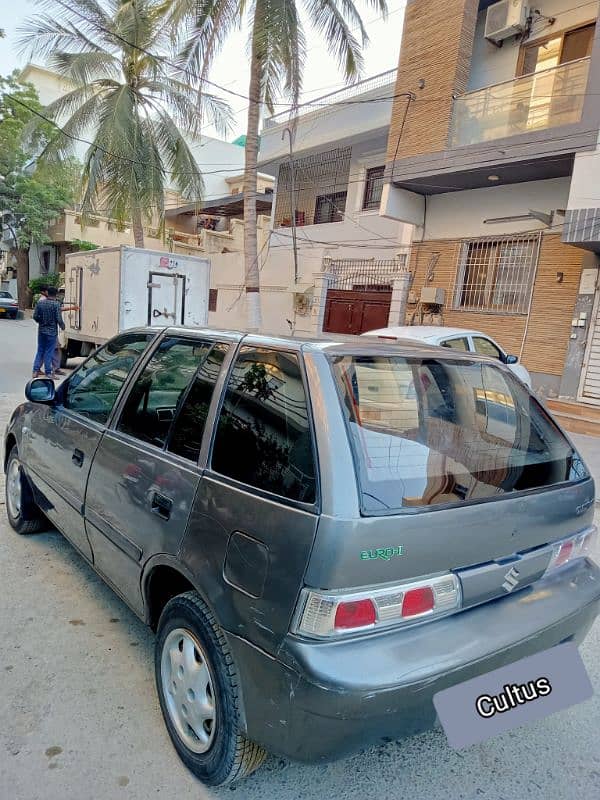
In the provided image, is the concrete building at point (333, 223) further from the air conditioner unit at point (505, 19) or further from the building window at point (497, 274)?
the air conditioner unit at point (505, 19)

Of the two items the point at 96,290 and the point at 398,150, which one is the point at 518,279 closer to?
the point at 398,150

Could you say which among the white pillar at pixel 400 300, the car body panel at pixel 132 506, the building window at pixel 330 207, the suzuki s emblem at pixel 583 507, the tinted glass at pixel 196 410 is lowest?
the car body panel at pixel 132 506

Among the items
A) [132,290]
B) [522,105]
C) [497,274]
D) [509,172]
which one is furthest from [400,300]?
[132,290]

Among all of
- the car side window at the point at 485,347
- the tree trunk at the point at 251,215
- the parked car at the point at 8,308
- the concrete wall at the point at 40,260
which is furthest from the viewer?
the concrete wall at the point at 40,260

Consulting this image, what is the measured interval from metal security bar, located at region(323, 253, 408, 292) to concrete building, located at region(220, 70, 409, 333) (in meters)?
0.03

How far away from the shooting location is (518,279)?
11.4 m

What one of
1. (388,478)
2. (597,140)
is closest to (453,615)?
(388,478)

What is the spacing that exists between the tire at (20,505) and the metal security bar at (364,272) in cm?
1134

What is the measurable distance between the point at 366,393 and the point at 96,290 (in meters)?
10.4

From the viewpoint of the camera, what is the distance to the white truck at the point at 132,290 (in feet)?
33.8

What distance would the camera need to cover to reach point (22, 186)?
25453 millimetres

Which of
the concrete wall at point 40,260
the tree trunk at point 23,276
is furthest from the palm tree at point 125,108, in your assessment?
the concrete wall at point 40,260

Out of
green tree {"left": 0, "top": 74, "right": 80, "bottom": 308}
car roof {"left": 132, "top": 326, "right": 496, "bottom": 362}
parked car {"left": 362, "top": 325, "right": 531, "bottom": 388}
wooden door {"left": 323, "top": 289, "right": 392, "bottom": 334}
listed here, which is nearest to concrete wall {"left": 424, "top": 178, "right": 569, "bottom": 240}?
wooden door {"left": 323, "top": 289, "right": 392, "bottom": 334}

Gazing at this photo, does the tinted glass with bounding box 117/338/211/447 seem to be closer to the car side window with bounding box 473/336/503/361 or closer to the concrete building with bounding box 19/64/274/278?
the car side window with bounding box 473/336/503/361
